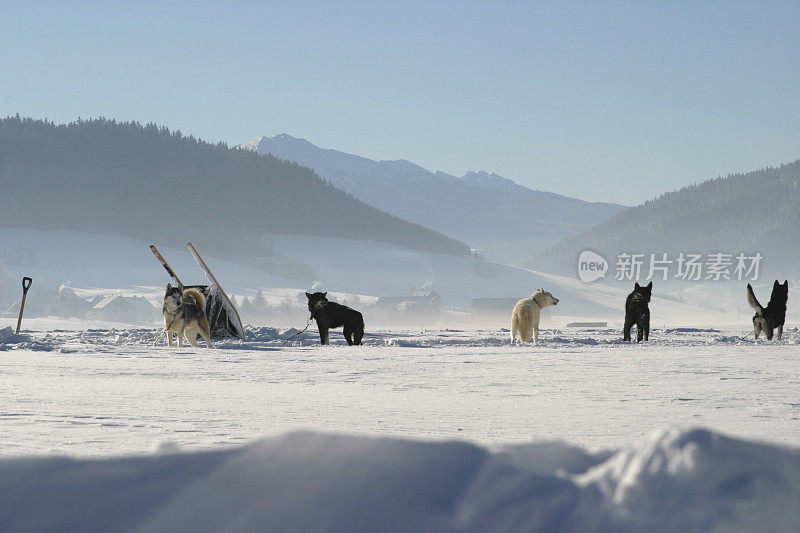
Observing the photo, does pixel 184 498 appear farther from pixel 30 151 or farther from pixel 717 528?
pixel 30 151

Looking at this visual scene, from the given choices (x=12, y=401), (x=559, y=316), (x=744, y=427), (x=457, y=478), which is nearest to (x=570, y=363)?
(x=744, y=427)

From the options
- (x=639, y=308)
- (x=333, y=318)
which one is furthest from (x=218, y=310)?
(x=639, y=308)

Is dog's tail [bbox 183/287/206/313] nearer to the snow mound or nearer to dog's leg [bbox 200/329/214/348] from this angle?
dog's leg [bbox 200/329/214/348]

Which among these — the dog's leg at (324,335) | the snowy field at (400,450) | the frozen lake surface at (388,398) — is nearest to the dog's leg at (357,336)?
the dog's leg at (324,335)

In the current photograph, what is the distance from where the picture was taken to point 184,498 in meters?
2.20

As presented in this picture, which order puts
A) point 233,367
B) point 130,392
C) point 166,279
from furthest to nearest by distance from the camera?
point 166,279 → point 233,367 → point 130,392

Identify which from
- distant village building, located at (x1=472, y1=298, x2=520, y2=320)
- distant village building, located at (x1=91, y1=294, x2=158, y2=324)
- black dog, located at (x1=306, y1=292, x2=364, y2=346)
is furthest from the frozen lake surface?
distant village building, located at (x1=472, y1=298, x2=520, y2=320)

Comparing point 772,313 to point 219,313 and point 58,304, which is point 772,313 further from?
point 58,304

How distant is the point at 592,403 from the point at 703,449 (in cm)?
414

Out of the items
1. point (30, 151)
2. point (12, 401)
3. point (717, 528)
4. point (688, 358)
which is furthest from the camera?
point (30, 151)

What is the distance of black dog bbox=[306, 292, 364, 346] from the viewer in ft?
55.8

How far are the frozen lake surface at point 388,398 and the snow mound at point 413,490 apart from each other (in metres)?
1.06

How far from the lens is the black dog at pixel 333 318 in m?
17.0

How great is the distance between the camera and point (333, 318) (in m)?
17.1
